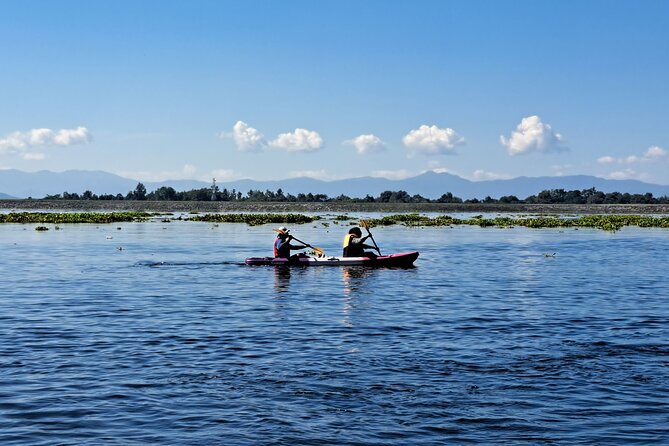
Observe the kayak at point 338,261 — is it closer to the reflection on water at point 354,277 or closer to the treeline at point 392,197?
the reflection on water at point 354,277

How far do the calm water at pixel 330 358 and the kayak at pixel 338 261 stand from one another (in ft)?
5.14

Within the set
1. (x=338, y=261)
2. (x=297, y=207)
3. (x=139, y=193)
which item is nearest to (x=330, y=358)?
(x=338, y=261)

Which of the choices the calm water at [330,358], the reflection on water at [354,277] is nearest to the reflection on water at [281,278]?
the calm water at [330,358]

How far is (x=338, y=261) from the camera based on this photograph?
3703cm

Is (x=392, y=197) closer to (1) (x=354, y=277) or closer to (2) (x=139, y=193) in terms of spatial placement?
(2) (x=139, y=193)

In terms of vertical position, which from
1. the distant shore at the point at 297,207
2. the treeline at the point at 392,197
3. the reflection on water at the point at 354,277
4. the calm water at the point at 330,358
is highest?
the treeline at the point at 392,197

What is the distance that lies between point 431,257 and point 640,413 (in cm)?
3188

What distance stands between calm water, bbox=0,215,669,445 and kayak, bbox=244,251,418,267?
5.14ft

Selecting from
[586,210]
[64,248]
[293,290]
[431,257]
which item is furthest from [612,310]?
[586,210]

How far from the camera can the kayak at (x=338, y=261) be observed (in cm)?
3669

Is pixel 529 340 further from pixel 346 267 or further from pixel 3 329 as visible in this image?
pixel 346 267

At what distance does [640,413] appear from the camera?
1264 cm

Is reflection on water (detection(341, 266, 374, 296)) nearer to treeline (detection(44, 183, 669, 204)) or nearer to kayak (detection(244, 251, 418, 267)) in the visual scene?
kayak (detection(244, 251, 418, 267))

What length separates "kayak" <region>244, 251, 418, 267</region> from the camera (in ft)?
120
